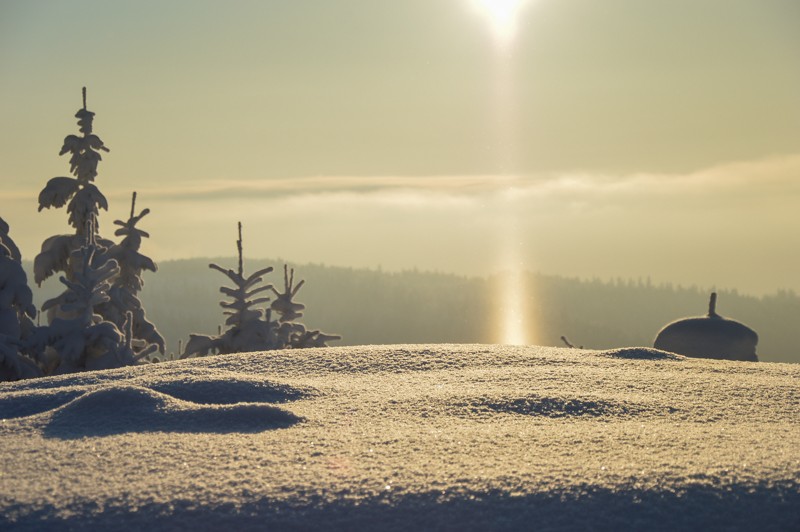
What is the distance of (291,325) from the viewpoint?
25.7 metres

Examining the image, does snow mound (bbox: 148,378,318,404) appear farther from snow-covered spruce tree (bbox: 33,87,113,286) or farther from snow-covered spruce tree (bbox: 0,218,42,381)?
snow-covered spruce tree (bbox: 33,87,113,286)

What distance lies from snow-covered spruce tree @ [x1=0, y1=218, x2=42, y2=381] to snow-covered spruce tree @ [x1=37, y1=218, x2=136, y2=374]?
0.51 metres

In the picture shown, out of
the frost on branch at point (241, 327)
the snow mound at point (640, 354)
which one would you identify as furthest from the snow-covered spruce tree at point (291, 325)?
the snow mound at point (640, 354)

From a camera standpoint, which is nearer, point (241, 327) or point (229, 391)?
point (229, 391)

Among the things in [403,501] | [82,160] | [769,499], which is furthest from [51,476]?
[82,160]

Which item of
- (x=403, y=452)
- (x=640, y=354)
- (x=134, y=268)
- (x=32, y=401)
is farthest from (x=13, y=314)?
(x=403, y=452)

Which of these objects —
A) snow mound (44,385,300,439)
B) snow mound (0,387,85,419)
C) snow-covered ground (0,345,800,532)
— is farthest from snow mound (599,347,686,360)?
snow mound (0,387,85,419)

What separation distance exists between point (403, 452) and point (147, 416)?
242cm

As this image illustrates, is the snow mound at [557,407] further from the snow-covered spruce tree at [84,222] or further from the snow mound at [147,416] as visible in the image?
the snow-covered spruce tree at [84,222]

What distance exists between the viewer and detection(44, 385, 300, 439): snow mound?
21.2ft

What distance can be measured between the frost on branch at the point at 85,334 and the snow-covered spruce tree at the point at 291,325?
285 inches

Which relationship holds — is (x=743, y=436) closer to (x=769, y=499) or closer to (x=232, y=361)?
(x=769, y=499)

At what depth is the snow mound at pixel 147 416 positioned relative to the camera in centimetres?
647

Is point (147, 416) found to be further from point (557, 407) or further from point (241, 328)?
point (241, 328)
